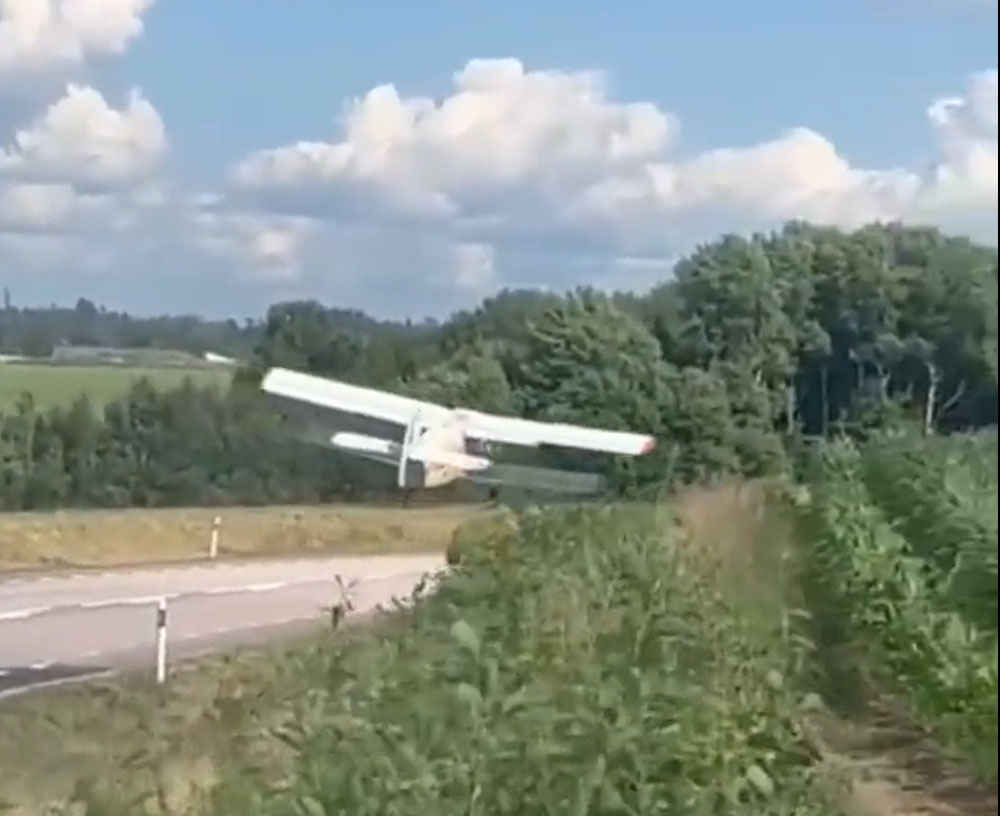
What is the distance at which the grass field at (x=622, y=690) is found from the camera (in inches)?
224

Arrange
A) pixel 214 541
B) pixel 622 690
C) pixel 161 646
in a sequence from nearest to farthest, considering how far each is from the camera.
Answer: pixel 622 690
pixel 161 646
pixel 214 541

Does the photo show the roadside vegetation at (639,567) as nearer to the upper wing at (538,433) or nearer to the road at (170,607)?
the upper wing at (538,433)

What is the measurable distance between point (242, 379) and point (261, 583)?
523 centimetres

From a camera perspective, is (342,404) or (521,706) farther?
(342,404)

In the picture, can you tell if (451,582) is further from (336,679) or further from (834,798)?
(834,798)

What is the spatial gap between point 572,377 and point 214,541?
3788 millimetres

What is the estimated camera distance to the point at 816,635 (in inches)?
426

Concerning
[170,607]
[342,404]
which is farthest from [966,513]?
[170,607]

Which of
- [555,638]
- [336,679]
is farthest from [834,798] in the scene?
[336,679]

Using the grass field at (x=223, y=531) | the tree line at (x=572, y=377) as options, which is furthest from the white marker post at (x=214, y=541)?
the tree line at (x=572, y=377)

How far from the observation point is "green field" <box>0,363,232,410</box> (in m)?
10.2

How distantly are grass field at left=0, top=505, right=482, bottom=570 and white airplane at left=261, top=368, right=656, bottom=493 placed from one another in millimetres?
752

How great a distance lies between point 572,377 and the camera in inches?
476

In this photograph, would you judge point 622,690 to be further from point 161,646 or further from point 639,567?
point 161,646
